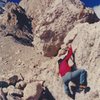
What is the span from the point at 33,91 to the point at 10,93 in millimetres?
1058

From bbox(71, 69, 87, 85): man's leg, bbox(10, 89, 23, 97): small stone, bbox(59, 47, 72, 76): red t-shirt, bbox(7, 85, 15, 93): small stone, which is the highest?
bbox(59, 47, 72, 76): red t-shirt

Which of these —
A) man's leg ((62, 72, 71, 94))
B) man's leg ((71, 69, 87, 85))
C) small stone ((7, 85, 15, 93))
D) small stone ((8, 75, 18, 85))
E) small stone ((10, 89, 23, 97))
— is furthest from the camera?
small stone ((8, 75, 18, 85))

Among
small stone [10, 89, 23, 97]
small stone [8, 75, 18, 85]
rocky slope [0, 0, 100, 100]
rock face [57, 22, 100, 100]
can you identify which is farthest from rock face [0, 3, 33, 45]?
rock face [57, 22, 100, 100]

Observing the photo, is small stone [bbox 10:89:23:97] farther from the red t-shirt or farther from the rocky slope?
the red t-shirt

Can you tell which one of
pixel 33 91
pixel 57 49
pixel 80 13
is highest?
pixel 80 13

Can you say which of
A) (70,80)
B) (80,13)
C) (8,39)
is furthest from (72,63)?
(8,39)

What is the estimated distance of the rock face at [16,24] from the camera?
83.0 ft

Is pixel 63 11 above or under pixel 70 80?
above

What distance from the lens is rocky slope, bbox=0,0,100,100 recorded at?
16.2m

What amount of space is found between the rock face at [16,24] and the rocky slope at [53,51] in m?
1.58

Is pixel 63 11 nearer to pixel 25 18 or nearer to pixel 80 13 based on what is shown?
pixel 80 13

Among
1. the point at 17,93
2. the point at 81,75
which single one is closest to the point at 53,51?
the point at 17,93

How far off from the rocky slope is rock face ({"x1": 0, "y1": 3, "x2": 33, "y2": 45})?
158cm

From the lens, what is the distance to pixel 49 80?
17703 mm
